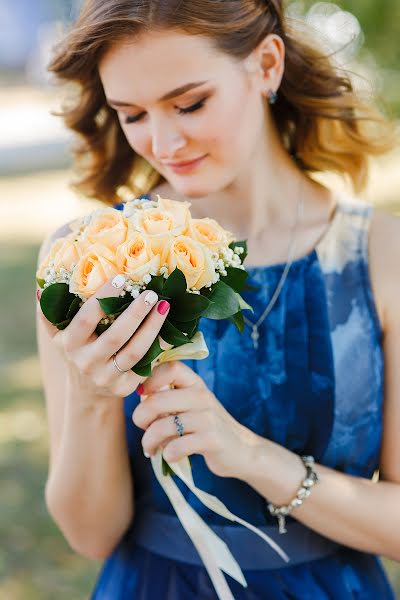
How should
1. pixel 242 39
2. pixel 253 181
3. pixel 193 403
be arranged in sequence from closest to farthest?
pixel 193 403
pixel 242 39
pixel 253 181

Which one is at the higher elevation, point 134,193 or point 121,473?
point 134,193

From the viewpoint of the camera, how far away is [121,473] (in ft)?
7.48

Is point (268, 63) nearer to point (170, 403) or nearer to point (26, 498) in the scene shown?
point (170, 403)

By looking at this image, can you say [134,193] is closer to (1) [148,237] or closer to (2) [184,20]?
(2) [184,20]

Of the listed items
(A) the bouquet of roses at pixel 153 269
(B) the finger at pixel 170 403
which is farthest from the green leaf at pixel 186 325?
(B) the finger at pixel 170 403

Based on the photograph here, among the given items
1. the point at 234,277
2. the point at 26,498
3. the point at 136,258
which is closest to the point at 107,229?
the point at 136,258

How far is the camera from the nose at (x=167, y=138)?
219cm

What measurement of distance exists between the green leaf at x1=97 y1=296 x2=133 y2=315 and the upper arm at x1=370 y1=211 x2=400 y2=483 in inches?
36.2

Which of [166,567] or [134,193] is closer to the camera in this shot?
[166,567]

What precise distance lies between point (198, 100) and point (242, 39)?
0.26m

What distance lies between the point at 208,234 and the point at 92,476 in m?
0.76

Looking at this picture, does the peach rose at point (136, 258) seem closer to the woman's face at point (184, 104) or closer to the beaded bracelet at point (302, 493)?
the woman's face at point (184, 104)

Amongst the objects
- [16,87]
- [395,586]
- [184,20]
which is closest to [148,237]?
[184,20]

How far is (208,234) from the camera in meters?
1.90
